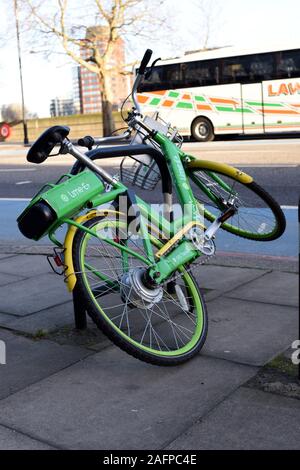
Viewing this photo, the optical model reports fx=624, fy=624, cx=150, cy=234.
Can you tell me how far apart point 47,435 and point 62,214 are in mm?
1107

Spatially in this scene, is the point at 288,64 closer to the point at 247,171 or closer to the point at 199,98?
the point at 199,98

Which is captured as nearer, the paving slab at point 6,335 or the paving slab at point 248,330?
the paving slab at point 248,330

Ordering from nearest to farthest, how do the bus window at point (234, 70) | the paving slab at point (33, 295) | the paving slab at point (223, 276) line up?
the paving slab at point (33, 295)
the paving slab at point (223, 276)
the bus window at point (234, 70)

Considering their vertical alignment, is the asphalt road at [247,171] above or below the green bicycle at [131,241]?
below

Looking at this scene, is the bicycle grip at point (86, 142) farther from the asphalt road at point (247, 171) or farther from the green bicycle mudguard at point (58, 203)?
the asphalt road at point (247, 171)

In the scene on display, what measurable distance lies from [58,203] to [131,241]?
597mm

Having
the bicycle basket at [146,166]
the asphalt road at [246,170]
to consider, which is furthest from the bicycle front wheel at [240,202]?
the asphalt road at [246,170]

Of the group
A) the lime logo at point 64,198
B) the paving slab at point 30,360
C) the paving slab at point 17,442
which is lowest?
the paving slab at point 30,360

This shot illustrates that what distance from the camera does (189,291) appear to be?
3.72 metres

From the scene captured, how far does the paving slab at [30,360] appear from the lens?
3.35m

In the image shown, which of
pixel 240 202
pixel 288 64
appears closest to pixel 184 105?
pixel 288 64

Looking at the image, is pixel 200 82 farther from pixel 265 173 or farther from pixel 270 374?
pixel 270 374

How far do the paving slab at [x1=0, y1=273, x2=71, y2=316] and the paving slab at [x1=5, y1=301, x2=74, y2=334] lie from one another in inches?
4.0

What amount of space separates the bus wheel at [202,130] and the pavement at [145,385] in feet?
66.9
